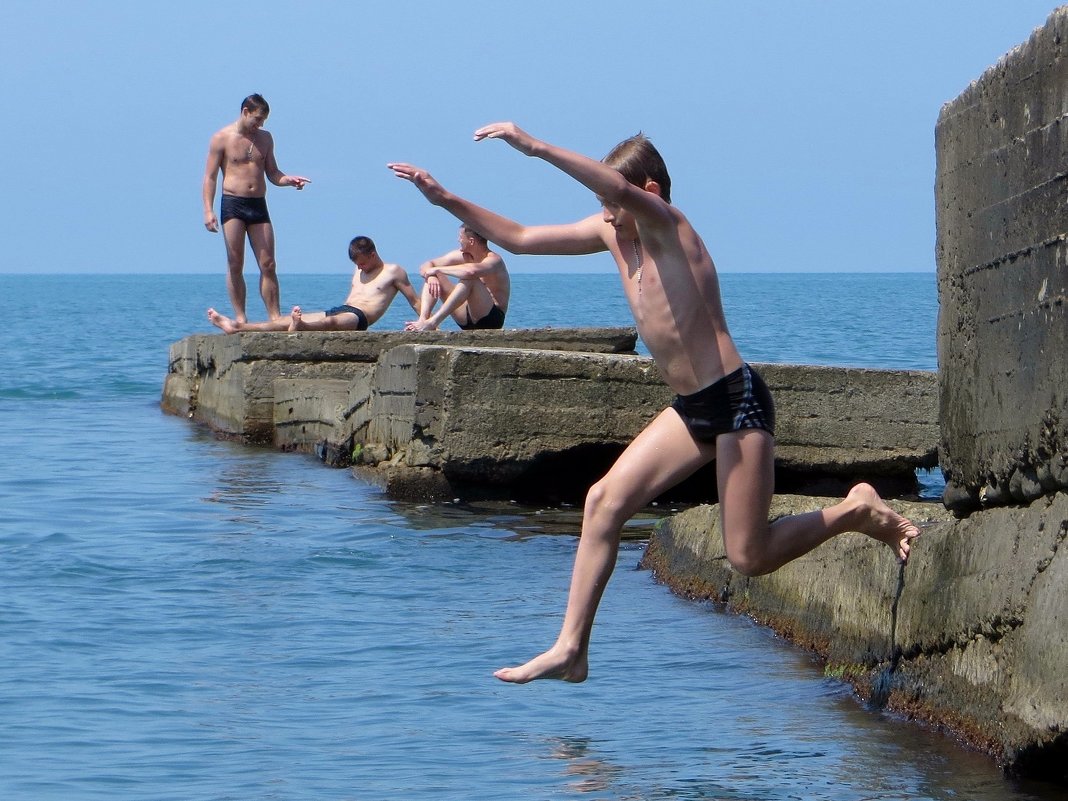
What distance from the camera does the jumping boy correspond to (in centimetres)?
461

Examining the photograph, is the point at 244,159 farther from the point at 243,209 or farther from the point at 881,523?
the point at 881,523

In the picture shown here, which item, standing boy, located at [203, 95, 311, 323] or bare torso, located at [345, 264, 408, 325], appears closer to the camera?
standing boy, located at [203, 95, 311, 323]

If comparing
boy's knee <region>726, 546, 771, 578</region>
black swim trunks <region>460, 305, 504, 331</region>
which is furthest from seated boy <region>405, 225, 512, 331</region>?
boy's knee <region>726, 546, 771, 578</region>

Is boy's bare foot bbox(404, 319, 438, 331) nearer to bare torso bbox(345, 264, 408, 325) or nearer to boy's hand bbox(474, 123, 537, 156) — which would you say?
bare torso bbox(345, 264, 408, 325)

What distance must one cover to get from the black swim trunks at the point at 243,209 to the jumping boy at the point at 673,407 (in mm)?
8964

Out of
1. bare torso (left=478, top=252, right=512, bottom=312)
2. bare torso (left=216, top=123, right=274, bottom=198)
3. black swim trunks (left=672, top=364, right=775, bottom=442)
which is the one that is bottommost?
black swim trunks (left=672, top=364, right=775, bottom=442)

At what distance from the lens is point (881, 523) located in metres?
5.07

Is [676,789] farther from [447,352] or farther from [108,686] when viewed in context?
[447,352]

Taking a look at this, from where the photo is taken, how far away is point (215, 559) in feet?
27.7

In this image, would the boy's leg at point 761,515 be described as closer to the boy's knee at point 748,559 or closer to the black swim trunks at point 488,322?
the boy's knee at point 748,559

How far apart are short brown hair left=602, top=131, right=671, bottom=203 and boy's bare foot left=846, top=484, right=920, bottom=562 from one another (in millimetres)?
1156

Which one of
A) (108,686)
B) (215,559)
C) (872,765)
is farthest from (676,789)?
(215,559)

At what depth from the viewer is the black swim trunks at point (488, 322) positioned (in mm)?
12898

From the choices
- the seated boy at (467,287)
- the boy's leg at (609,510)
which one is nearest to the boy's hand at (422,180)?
the boy's leg at (609,510)
